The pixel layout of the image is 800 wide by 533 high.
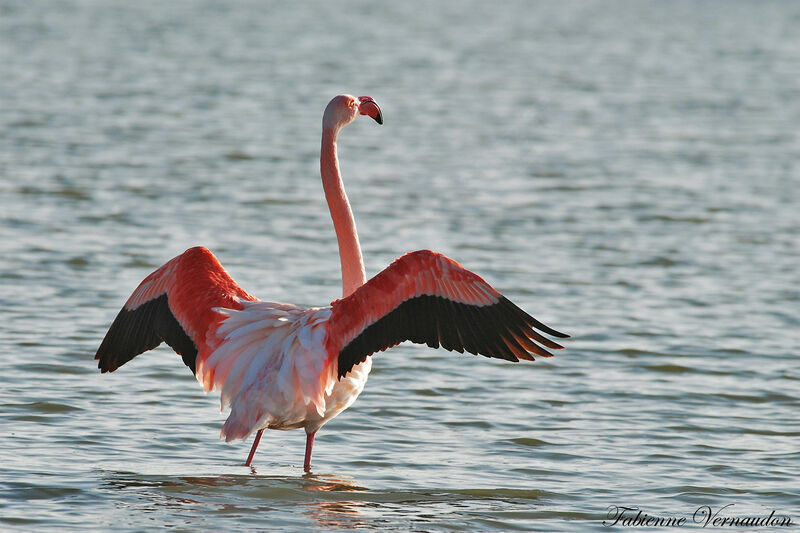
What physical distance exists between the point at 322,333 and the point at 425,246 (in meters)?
6.16

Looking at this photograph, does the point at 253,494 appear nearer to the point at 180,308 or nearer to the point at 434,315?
the point at 180,308

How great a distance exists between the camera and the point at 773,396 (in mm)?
8758

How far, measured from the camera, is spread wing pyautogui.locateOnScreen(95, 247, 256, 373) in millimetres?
6906

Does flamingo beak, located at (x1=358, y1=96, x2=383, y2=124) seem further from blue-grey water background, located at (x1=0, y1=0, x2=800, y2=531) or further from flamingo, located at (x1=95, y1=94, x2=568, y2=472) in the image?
blue-grey water background, located at (x1=0, y1=0, x2=800, y2=531)

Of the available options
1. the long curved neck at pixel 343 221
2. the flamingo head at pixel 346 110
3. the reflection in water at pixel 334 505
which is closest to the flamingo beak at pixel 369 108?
the flamingo head at pixel 346 110

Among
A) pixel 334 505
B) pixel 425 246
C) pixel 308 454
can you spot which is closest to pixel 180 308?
pixel 308 454

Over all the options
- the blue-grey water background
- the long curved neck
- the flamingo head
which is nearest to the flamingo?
the long curved neck

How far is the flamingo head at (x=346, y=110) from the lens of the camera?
7.34 m

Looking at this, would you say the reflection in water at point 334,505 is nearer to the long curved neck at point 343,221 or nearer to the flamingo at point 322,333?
the flamingo at point 322,333

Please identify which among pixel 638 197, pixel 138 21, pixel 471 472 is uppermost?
pixel 138 21

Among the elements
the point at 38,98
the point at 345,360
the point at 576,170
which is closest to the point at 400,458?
the point at 345,360

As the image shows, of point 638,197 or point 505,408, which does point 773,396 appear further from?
point 638,197

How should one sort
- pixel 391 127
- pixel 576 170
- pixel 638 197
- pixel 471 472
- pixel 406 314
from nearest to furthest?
pixel 406 314 < pixel 471 472 < pixel 638 197 < pixel 576 170 < pixel 391 127

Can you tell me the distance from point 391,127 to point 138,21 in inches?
596
